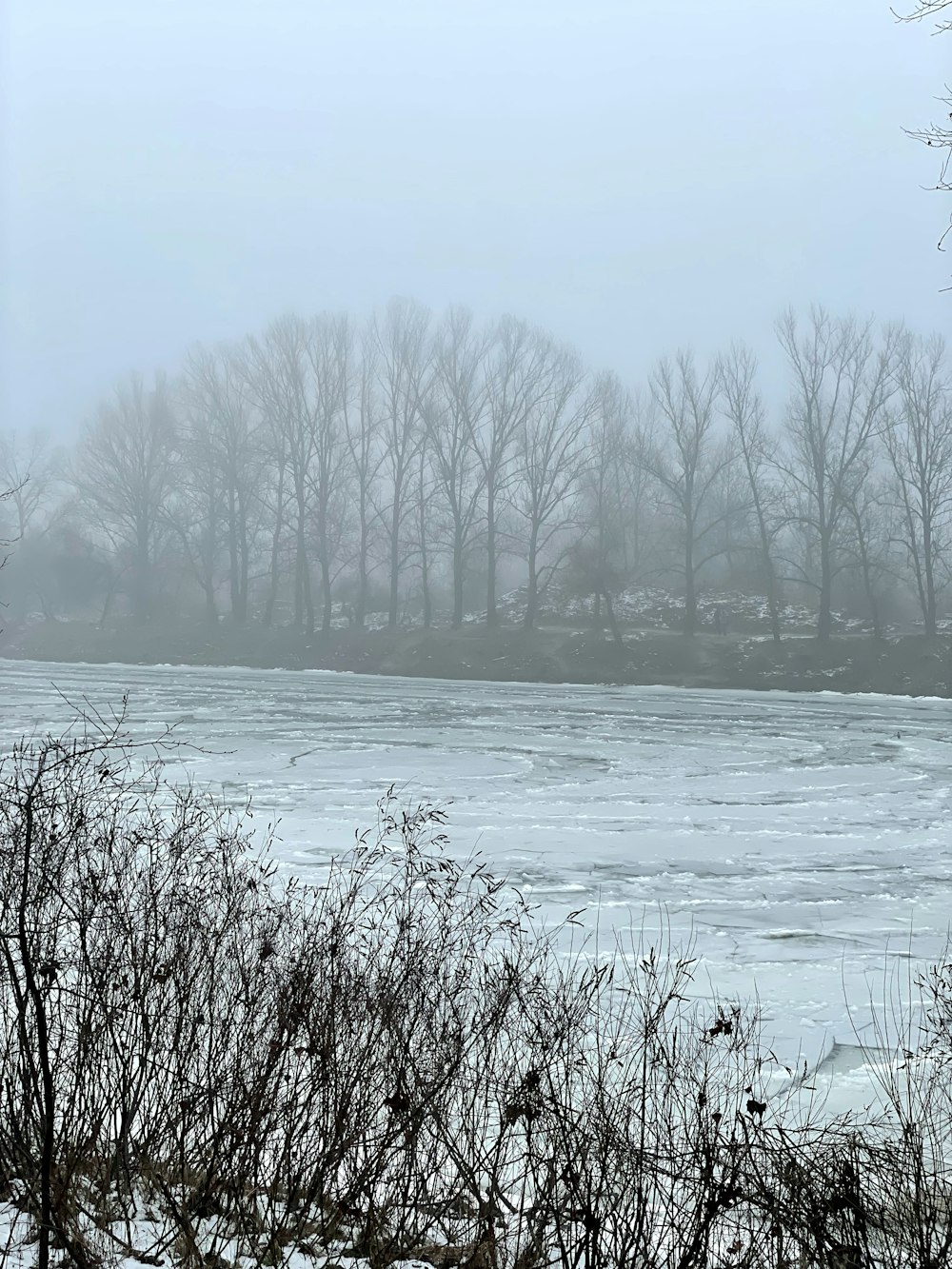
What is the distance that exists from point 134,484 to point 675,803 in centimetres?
5131

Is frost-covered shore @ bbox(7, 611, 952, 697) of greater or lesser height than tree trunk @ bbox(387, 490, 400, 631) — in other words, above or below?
below

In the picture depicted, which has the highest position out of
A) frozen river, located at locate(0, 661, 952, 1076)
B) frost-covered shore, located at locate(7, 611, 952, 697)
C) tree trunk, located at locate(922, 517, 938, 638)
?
tree trunk, located at locate(922, 517, 938, 638)

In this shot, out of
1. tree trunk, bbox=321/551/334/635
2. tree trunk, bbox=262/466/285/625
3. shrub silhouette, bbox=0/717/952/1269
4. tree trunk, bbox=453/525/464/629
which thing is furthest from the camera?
tree trunk, bbox=262/466/285/625

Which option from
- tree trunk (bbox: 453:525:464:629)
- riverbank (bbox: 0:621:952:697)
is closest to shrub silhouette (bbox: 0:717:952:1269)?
riverbank (bbox: 0:621:952:697)

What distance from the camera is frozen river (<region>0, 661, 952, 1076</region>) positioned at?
7.93 metres

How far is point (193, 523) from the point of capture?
5759 centimetres

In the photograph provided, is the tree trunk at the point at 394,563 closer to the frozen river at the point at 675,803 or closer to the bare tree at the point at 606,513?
the bare tree at the point at 606,513

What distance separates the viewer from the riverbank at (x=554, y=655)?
1535 inches

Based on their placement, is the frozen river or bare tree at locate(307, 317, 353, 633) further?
bare tree at locate(307, 317, 353, 633)

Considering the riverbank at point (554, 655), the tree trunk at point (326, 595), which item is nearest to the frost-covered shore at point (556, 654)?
the riverbank at point (554, 655)

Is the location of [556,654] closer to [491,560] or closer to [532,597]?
[532,597]

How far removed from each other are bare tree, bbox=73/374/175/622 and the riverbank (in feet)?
17.0

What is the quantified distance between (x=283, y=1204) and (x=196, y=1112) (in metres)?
0.51

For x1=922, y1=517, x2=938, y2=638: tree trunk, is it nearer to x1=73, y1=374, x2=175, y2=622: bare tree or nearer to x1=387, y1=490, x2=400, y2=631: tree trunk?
x1=387, y1=490, x2=400, y2=631: tree trunk
